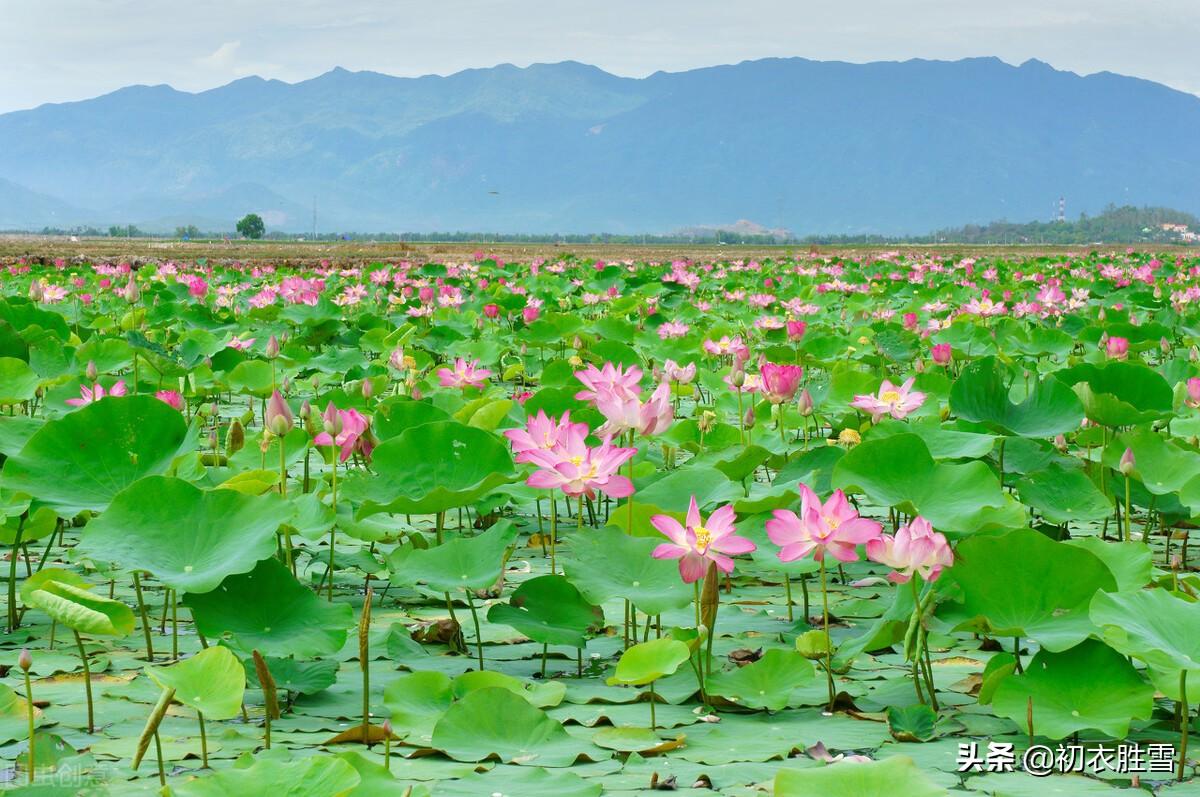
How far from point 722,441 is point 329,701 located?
1.82 meters

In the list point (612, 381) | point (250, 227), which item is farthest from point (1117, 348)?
point (250, 227)

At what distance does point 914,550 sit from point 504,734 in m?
0.71

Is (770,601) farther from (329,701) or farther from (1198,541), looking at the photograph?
(1198,541)

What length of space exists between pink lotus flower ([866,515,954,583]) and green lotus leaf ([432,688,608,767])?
55 centimetres

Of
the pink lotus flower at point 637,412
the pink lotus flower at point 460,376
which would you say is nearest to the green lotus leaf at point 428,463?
the pink lotus flower at point 637,412

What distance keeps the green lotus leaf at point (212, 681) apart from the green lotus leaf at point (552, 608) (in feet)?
1.85

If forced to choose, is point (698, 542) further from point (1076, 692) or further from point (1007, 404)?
point (1007, 404)

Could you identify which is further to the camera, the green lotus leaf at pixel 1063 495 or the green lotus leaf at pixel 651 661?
the green lotus leaf at pixel 1063 495

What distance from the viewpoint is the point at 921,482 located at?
2457 mm

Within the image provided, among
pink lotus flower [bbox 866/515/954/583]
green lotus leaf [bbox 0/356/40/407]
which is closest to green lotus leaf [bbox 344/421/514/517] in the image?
pink lotus flower [bbox 866/515/954/583]

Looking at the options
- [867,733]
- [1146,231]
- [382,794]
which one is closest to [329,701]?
[382,794]

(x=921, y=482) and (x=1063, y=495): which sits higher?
(x=921, y=482)

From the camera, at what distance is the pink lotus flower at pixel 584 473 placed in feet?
6.84

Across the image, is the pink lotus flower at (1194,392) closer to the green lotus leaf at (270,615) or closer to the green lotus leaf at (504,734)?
the green lotus leaf at (504,734)
